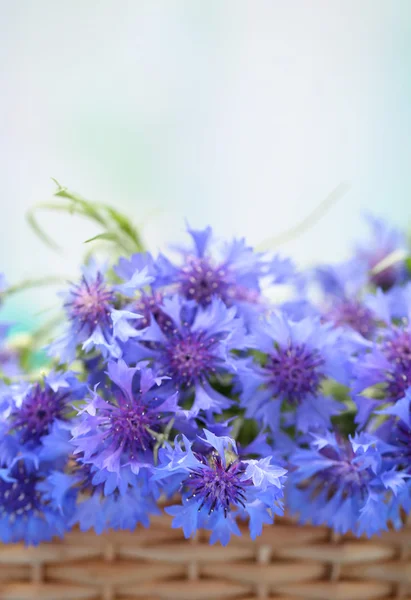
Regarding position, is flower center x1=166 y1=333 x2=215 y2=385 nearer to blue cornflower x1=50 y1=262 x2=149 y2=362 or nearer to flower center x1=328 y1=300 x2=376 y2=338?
blue cornflower x1=50 y1=262 x2=149 y2=362

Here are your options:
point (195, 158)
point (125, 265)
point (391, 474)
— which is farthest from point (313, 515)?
point (195, 158)

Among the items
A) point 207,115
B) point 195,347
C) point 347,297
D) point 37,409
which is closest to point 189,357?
point 195,347

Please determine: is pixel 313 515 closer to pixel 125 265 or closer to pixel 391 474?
pixel 391 474

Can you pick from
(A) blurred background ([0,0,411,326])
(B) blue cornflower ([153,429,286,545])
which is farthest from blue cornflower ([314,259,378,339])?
(A) blurred background ([0,0,411,326])

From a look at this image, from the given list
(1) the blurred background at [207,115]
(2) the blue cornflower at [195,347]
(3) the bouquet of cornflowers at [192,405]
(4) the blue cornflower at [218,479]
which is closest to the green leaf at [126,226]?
(3) the bouquet of cornflowers at [192,405]

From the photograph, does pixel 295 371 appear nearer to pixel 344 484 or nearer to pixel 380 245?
pixel 344 484

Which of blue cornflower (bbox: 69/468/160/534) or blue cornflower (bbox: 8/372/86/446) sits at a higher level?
blue cornflower (bbox: 8/372/86/446)

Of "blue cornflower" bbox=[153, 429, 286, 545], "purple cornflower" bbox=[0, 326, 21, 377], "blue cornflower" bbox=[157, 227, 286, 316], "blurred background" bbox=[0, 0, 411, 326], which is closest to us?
"blue cornflower" bbox=[153, 429, 286, 545]

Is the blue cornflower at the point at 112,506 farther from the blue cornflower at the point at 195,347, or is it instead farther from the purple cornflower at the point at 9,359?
the purple cornflower at the point at 9,359
